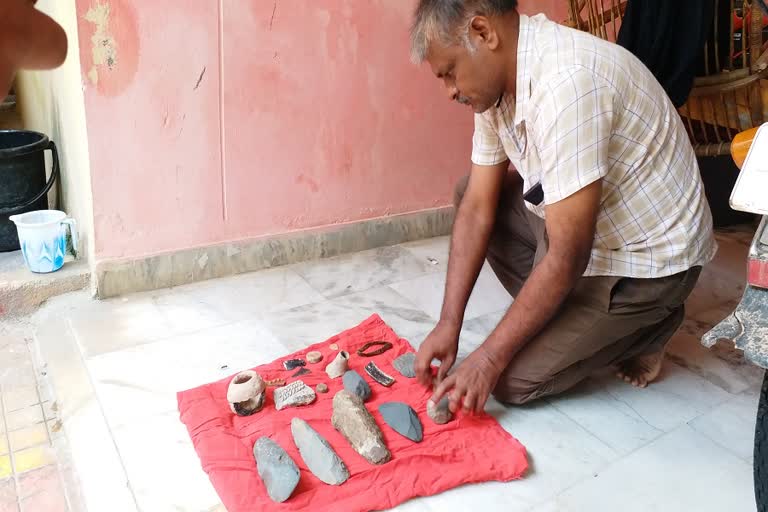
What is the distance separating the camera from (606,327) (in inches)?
68.9

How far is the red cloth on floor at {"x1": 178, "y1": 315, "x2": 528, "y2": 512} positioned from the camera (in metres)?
1.50

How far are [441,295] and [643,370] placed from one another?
0.80 metres

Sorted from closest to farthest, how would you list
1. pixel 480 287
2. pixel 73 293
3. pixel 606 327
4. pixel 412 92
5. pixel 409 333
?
pixel 606 327
pixel 409 333
pixel 73 293
pixel 480 287
pixel 412 92

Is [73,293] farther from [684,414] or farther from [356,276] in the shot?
[684,414]

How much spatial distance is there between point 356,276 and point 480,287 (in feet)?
1.61

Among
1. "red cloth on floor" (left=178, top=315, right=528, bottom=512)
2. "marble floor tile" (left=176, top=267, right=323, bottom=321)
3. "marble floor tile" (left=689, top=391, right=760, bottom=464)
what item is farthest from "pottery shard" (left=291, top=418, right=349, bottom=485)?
"marble floor tile" (left=689, top=391, right=760, bottom=464)

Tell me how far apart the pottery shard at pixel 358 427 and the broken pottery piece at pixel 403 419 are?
60mm

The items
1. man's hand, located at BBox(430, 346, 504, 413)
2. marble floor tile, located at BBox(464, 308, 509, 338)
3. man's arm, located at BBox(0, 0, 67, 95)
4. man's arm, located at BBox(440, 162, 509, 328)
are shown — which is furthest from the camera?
marble floor tile, located at BBox(464, 308, 509, 338)

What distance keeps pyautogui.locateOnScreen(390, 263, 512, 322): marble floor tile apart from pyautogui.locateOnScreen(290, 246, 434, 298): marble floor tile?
0.21 feet

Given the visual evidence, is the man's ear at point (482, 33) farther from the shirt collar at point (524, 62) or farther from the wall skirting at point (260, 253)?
the wall skirting at point (260, 253)

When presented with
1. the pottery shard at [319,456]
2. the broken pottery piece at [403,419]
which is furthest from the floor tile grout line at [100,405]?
→ the broken pottery piece at [403,419]

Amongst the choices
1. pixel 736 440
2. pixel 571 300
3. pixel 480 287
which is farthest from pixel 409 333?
pixel 736 440

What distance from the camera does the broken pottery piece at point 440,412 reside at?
1753 millimetres

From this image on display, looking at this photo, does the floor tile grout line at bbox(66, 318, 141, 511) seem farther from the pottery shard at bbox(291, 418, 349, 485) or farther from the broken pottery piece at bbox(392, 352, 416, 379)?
the broken pottery piece at bbox(392, 352, 416, 379)
